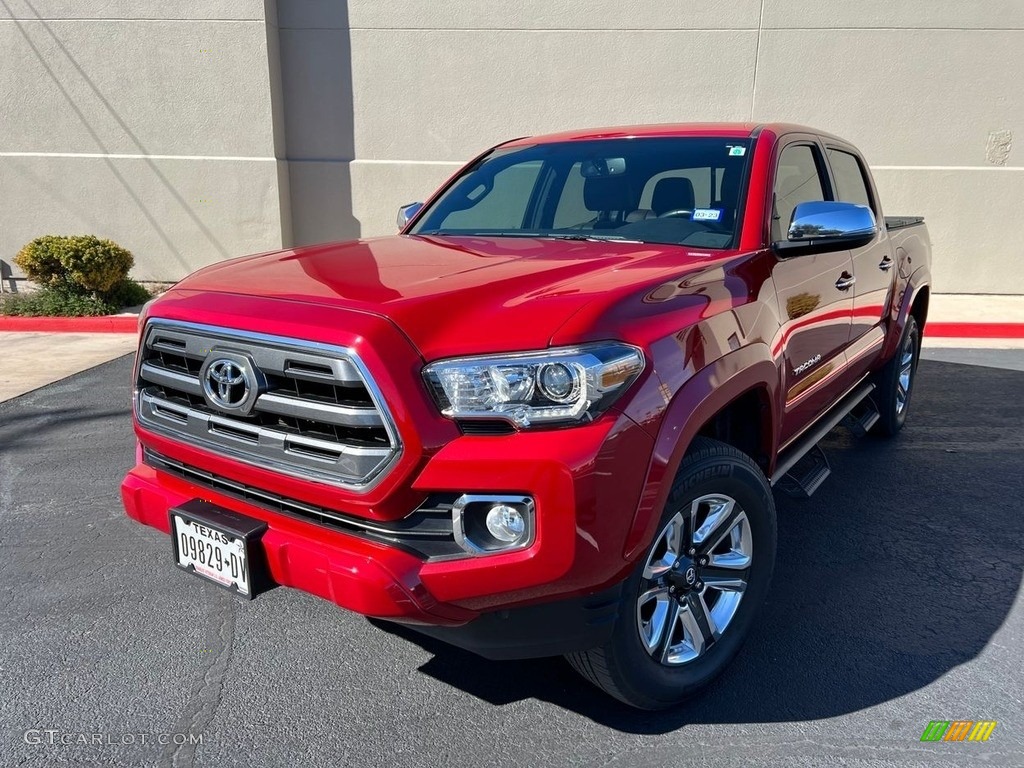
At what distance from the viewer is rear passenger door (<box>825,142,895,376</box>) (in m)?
3.89

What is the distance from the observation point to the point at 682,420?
2.14m

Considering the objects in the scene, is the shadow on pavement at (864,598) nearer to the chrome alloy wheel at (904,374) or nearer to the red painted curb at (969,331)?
the chrome alloy wheel at (904,374)

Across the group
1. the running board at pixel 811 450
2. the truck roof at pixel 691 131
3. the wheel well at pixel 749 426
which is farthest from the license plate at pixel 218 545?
the truck roof at pixel 691 131

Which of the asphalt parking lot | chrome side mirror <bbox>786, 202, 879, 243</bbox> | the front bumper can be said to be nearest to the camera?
the front bumper

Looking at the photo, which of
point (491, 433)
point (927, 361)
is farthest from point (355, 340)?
point (927, 361)

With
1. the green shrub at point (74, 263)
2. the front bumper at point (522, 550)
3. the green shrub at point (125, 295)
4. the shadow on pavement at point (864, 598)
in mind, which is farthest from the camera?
the green shrub at point (125, 295)

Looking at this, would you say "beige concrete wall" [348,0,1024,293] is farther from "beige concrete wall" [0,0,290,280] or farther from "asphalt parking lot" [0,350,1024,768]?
"asphalt parking lot" [0,350,1024,768]

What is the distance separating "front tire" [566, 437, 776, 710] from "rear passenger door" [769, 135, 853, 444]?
23.3 inches

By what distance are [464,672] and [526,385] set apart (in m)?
1.23

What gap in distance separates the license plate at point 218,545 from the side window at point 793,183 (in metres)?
2.21

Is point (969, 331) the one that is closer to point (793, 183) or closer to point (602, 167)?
point (793, 183)

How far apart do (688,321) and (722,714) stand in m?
1.25

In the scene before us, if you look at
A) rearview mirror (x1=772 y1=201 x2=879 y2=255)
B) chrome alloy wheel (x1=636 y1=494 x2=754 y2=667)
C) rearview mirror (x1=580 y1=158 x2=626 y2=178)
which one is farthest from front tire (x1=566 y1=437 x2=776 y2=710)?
rearview mirror (x1=580 y1=158 x2=626 y2=178)

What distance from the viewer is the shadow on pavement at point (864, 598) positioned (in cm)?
256
